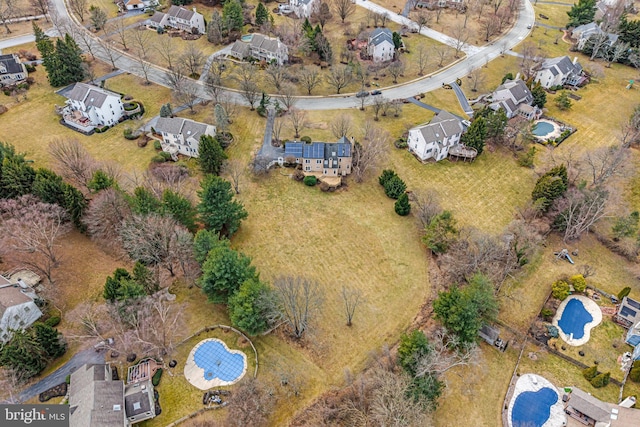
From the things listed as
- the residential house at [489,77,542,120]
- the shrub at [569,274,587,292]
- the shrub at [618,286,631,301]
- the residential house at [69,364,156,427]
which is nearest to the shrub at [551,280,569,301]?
the shrub at [569,274,587,292]

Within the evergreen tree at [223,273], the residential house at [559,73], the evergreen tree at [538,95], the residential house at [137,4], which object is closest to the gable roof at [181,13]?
the residential house at [137,4]

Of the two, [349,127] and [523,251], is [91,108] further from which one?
[523,251]

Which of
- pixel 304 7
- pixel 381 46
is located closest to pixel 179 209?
pixel 381 46

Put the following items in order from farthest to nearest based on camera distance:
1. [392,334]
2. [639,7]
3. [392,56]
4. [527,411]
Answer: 1. [639,7]
2. [392,56]
3. [392,334]
4. [527,411]

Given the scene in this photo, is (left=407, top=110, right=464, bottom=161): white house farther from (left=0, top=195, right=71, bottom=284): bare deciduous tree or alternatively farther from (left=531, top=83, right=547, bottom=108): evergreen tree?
(left=0, top=195, right=71, bottom=284): bare deciduous tree

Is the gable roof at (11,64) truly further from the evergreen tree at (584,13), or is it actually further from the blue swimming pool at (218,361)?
the evergreen tree at (584,13)

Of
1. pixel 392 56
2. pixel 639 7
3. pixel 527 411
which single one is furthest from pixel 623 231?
pixel 639 7
